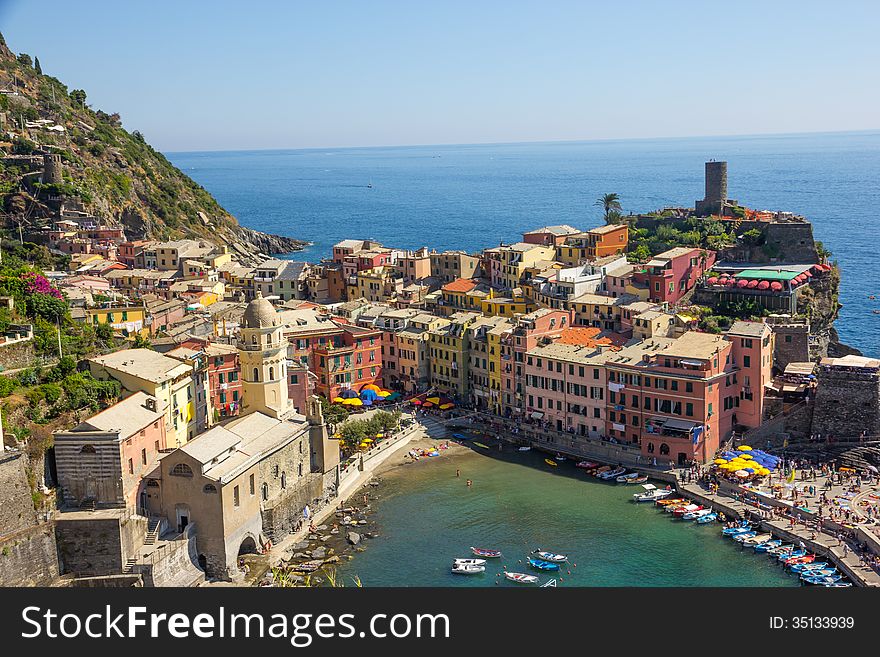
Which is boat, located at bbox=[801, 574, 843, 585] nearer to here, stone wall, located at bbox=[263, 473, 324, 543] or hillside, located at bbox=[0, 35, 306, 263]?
stone wall, located at bbox=[263, 473, 324, 543]

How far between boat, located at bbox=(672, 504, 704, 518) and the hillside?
2361 inches

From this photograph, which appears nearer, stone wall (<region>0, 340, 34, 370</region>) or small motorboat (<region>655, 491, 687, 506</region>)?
stone wall (<region>0, 340, 34, 370</region>)

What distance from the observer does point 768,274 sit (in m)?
63.1

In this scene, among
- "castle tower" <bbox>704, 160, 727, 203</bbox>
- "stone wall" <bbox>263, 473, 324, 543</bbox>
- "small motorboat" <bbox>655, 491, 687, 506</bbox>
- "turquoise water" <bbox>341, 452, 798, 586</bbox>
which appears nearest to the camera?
"turquoise water" <bbox>341, 452, 798, 586</bbox>

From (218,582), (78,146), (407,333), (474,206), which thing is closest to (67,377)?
(218,582)

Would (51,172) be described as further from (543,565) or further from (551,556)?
(543,565)

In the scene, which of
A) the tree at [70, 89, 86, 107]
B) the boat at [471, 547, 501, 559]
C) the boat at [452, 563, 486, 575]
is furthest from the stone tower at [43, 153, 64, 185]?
the boat at [452, 563, 486, 575]

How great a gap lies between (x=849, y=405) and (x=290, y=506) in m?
26.6

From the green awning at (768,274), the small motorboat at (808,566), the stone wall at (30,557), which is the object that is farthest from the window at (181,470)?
the green awning at (768,274)

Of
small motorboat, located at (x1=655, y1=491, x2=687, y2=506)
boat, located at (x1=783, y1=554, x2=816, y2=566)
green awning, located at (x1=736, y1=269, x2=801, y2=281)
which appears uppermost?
green awning, located at (x1=736, y1=269, x2=801, y2=281)

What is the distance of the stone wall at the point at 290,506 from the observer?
40.8m

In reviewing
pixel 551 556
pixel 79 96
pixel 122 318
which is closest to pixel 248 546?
pixel 551 556

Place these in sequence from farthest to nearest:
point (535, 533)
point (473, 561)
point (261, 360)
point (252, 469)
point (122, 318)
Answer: point (122, 318)
point (261, 360)
point (535, 533)
point (252, 469)
point (473, 561)

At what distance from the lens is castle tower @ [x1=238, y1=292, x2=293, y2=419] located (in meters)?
43.9
